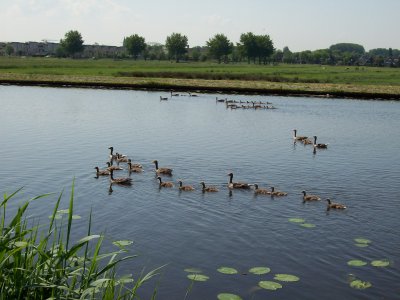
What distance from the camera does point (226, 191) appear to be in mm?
25312

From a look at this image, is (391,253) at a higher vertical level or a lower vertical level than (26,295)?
lower

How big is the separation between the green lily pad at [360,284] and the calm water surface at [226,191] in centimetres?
20

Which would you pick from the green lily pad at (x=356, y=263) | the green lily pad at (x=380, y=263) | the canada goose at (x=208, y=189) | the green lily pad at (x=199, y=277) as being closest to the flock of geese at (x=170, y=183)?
the canada goose at (x=208, y=189)

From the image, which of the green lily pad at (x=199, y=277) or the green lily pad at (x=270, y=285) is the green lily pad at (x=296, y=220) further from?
the green lily pad at (x=199, y=277)

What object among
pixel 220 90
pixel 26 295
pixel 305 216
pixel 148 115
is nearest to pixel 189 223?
pixel 305 216

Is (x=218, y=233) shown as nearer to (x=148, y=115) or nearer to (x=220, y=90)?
(x=148, y=115)

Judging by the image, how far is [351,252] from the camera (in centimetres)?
1789

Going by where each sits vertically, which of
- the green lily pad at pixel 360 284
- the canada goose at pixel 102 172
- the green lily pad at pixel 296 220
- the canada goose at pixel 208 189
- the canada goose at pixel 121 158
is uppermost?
the canada goose at pixel 121 158

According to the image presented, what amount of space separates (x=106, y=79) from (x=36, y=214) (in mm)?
74675

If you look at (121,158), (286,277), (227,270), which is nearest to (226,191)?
(121,158)

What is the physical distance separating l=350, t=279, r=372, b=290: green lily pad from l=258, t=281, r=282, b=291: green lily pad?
2254 millimetres

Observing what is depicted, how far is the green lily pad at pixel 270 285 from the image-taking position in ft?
48.9

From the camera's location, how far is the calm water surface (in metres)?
16.3

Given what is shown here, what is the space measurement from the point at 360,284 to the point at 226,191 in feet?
35.3
